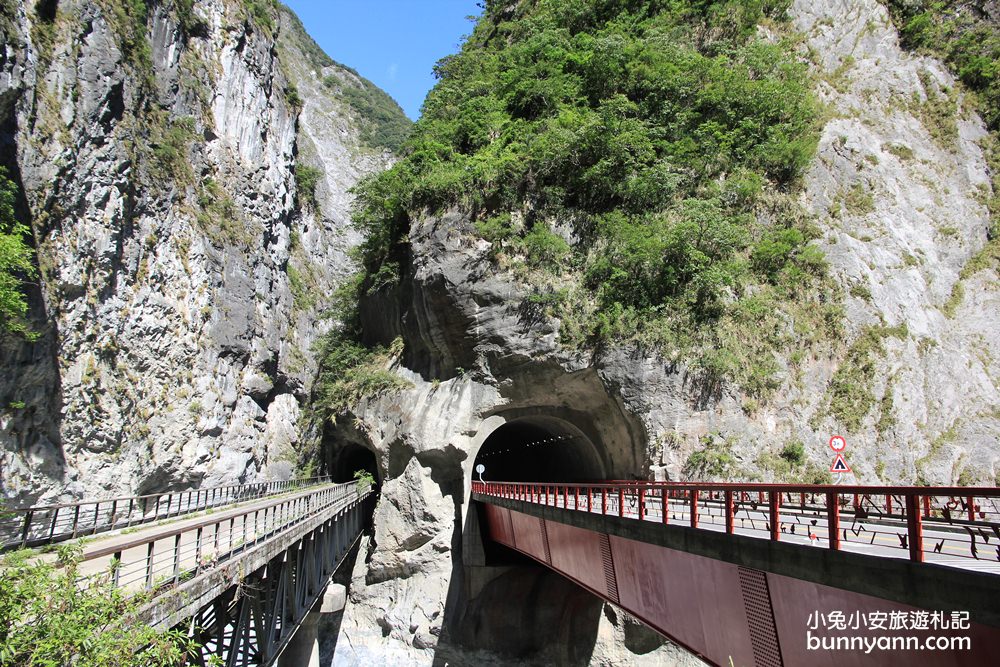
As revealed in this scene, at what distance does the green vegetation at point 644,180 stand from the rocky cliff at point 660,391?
0.83 metres

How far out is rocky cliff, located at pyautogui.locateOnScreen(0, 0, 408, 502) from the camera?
75.9 ft

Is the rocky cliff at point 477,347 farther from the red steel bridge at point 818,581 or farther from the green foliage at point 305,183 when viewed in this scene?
the green foliage at point 305,183

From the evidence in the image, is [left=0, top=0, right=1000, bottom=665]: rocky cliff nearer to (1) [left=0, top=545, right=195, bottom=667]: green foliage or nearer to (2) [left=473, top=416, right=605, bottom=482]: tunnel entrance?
(2) [left=473, top=416, right=605, bottom=482]: tunnel entrance

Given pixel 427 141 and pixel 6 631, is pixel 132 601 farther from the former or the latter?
pixel 427 141

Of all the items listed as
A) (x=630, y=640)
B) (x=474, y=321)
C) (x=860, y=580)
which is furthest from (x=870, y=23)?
(x=860, y=580)

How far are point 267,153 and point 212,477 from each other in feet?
83.0

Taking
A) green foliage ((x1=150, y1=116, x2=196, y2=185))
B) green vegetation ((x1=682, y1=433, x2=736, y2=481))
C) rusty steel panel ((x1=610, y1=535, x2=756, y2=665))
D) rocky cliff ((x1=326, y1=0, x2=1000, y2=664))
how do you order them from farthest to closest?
1. green foliage ((x1=150, y1=116, x2=196, y2=185))
2. rocky cliff ((x1=326, y1=0, x2=1000, y2=664))
3. green vegetation ((x1=682, y1=433, x2=736, y2=481))
4. rusty steel panel ((x1=610, y1=535, x2=756, y2=665))

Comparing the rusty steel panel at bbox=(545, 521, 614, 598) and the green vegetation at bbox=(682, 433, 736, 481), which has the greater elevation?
the green vegetation at bbox=(682, 433, 736, 481)

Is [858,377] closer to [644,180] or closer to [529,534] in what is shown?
[644,180]

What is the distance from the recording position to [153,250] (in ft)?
100

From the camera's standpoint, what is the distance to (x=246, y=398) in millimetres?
37156

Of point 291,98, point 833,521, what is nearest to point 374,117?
point 291,98

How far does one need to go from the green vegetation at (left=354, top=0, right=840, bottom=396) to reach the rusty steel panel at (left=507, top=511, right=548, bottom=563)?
7463 mm

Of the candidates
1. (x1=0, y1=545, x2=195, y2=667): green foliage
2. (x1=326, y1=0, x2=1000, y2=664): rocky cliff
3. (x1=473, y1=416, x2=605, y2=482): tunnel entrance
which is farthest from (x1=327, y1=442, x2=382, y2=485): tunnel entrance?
(x1=0, y1=545, x2=195, y2=667): green foliage
